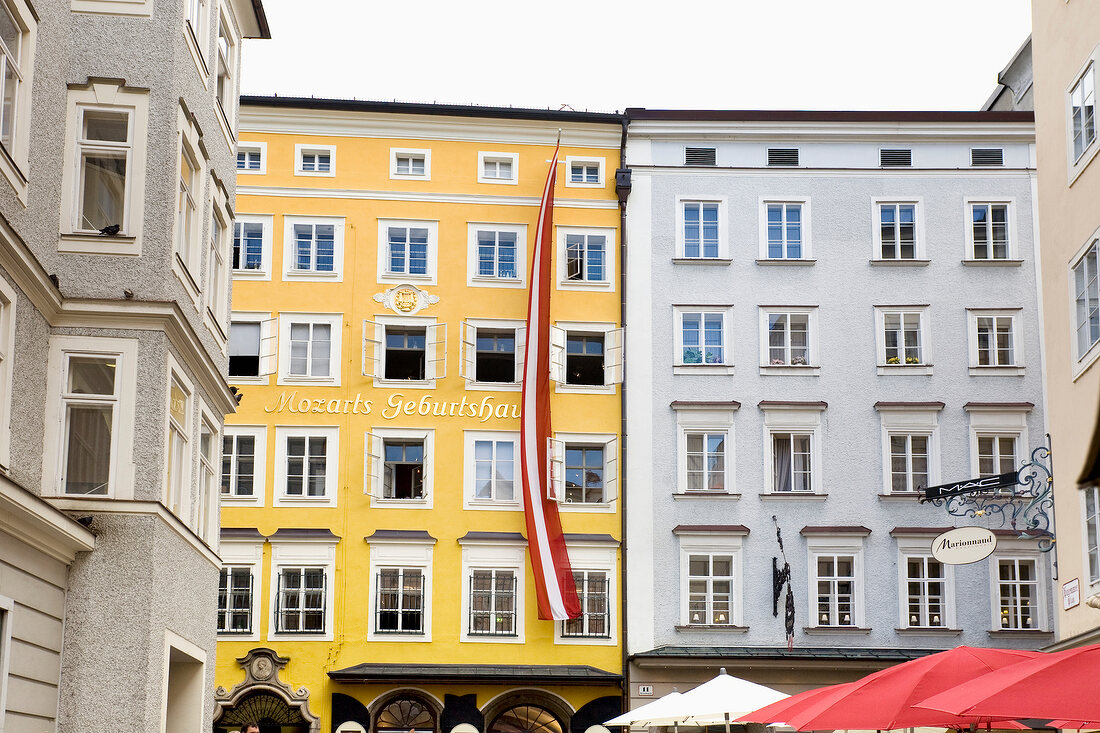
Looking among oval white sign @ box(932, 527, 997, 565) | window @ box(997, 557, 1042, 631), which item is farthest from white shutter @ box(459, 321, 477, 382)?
oval white sign @ box(932, 527, 997, 565)

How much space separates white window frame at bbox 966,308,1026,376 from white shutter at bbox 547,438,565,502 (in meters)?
10.2

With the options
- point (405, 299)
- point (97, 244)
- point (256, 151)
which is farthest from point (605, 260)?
point (97, 244)

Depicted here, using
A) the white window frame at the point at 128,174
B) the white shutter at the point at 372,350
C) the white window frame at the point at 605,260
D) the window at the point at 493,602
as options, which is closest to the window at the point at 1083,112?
the white window frame at the point at 128,174

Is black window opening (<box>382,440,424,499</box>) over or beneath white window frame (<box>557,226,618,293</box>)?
beneath

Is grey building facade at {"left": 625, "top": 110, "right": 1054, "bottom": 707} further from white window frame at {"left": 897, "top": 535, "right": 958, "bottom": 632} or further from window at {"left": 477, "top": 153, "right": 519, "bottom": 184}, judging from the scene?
window at {"left": 477, "top": 153, "right": 519, "bottom": 184}

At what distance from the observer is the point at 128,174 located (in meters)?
16.1

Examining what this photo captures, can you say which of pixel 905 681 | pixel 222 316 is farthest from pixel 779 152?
pixel 905 681

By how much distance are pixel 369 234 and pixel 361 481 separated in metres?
6.19

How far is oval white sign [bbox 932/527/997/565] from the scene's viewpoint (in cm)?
2166

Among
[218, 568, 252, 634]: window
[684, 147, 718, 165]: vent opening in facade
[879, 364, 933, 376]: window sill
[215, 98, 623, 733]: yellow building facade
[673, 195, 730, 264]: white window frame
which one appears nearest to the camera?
[215, 98, 623, 733]: yellow building facade

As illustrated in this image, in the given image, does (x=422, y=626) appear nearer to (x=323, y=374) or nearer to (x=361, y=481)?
(x=361, y=481)

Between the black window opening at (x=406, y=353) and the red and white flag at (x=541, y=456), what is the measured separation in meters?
2.74

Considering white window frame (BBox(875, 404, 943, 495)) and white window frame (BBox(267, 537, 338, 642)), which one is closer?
white window frame (BBox(267, 537, 338, 642))

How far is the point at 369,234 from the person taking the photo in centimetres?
3606
